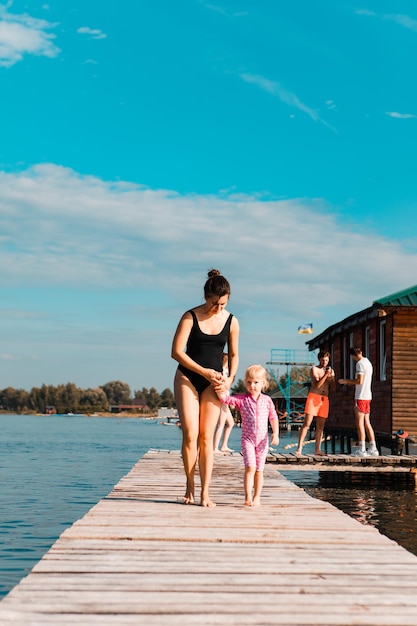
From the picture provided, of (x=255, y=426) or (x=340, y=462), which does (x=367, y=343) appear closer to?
(x=340, y=462)

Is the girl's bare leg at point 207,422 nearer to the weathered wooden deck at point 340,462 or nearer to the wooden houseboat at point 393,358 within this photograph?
the weathered wooden deck at point 340,462

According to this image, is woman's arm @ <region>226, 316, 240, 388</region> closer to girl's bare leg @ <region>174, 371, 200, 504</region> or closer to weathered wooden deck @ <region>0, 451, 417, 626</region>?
girl's bare leg @ <region>174, 371, 200, 504</region>

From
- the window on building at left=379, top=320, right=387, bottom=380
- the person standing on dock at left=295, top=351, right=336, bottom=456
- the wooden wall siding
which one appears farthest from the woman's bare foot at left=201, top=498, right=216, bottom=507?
the window on building at left=379, top=320, right=387, bottom=380

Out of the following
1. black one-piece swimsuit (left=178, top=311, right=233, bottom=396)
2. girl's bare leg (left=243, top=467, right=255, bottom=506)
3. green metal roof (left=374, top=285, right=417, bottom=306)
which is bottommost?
girl's bare leg (left=243, top=467, right=255, bottom=506)

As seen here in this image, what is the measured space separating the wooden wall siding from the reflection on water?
13.7ft

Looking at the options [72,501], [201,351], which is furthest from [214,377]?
[72,501]

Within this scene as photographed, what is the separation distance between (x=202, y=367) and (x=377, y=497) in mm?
9018

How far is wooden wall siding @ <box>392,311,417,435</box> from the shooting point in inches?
930

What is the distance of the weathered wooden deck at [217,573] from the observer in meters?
3.86

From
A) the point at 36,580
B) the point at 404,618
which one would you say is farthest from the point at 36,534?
the point at 404,618

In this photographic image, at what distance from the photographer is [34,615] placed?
3.77 metres

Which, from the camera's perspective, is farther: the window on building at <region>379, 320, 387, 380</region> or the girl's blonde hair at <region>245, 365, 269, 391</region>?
the window on building at <region>379, 320, 387, 380</region>

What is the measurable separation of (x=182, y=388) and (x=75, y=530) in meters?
1.87

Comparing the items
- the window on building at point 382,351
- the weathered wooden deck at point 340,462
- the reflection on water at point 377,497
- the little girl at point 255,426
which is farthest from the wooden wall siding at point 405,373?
the little girl at point 255,426
